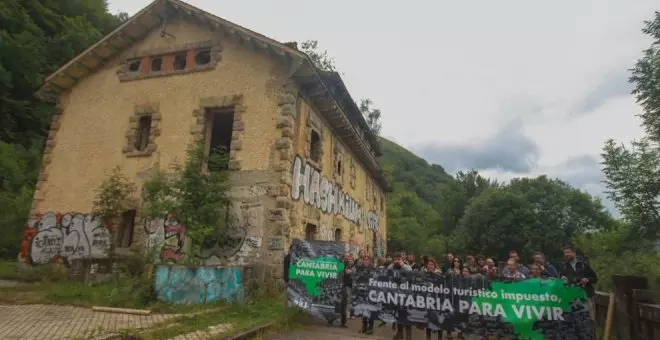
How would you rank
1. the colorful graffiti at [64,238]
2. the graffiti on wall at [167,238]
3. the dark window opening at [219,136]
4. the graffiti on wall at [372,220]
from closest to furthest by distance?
1. the graffiti on wall at [167,238]
2. the dark window opening at [219,136]
3. the colorful graffiti at [64,238]
4. the graffiti on wall at [372,220]

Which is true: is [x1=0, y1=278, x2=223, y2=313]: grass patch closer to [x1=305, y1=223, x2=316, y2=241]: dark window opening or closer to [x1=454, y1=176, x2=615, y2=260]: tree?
[x1=305, y1=223, x2=316, y2=241]: dark window opening

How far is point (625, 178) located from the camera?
46.9ft

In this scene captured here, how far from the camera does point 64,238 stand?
516 inches

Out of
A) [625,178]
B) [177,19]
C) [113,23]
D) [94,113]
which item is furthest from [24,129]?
[625,178]

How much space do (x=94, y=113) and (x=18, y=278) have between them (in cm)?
594

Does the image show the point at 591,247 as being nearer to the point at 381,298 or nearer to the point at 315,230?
the point at 315,230

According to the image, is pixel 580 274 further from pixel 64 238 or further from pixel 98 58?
pixel 98 58

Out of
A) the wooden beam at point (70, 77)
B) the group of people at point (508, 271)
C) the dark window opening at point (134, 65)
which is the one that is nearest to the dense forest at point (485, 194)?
the group of people at point (508, 271)

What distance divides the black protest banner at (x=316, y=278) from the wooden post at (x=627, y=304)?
4.90 metres

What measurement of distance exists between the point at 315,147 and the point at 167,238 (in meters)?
5.68

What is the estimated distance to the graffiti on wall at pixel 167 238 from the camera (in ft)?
38.2

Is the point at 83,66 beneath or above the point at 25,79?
beneath

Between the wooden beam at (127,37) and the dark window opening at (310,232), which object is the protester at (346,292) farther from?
the wooden beam at (127,37)

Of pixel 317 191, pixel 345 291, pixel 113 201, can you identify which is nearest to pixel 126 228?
pixel 113 201
